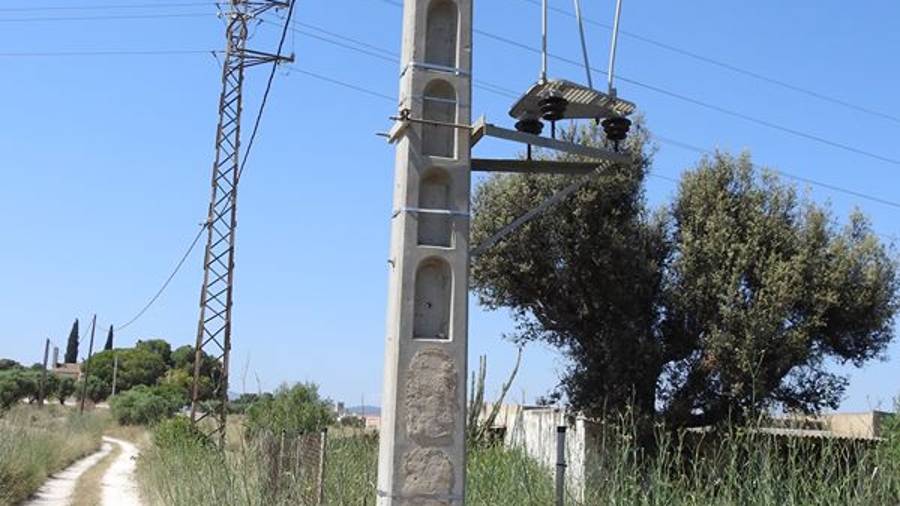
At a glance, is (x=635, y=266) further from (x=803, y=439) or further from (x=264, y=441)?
(x=803, y=439)

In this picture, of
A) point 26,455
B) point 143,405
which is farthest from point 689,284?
point 143,405

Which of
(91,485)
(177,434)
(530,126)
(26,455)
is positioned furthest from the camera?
(91,485)

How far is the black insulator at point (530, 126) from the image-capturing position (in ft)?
23.2

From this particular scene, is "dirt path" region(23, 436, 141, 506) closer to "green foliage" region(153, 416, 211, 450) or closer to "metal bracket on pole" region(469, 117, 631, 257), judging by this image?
"green foliage" region(153, 416, 211, 450)

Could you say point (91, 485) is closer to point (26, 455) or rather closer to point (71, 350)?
point (26, 455)

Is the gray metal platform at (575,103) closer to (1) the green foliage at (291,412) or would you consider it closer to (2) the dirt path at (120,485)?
(1) the green foliage at (291,412)

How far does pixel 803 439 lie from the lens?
767cm

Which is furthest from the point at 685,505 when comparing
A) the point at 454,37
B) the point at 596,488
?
the point at 454,37

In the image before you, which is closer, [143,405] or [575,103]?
[575,103]

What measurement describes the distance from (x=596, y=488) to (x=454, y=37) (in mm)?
3342

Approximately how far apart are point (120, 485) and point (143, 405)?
1092 inches

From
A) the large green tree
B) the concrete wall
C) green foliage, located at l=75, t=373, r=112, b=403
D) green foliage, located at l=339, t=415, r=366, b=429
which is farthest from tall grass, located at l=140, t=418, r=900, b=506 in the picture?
green foliage, located at l=75, t=373, r=112, b=403

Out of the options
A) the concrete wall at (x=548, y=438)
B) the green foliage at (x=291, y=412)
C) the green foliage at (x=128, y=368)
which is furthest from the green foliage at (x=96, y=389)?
the concrete wall at (x=548, y=438)

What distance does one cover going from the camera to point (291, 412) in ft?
54.9
